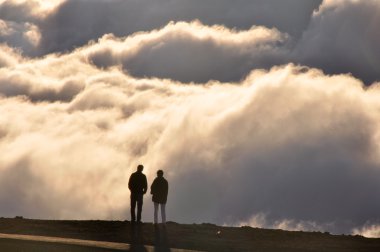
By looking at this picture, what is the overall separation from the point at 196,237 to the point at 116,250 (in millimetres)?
5718

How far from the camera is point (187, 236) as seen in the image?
3359 centimetres

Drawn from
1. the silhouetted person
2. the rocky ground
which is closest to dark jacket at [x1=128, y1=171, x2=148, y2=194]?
the silhouetted person

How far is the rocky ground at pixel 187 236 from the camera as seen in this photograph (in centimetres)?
3067

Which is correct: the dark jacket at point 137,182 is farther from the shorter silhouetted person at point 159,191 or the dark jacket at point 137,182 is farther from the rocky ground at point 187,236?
the rocky ground at point 187,236

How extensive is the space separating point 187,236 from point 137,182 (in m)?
3.50

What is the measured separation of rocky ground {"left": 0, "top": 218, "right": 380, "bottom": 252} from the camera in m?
30.7

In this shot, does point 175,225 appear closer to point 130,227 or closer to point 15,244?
point 130,227

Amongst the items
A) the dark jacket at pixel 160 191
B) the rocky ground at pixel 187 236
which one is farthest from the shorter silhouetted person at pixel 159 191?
the rocky ground at pixel 187 236

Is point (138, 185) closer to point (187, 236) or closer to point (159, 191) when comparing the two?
point (159, 191)

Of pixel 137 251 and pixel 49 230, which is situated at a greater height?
pixel 49 230

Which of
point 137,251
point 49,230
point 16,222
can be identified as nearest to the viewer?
point 137,251

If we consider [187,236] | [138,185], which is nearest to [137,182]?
[138,185]

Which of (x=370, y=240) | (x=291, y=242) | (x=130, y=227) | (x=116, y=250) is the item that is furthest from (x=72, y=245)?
→ (x=370, y=240)

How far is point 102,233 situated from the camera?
35031mm
